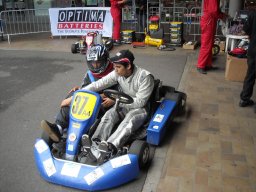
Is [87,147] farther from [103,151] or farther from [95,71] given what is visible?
[95,71]

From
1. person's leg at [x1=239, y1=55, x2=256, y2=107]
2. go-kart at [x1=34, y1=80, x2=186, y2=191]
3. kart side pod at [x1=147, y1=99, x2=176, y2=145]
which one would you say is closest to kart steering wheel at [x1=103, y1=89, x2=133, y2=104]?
go-kart at [x1=34, y1=80, x2=186, y2=191]

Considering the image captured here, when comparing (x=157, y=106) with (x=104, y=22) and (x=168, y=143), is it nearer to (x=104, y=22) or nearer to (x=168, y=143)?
(x=168, y=143)

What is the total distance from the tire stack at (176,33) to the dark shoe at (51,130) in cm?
645

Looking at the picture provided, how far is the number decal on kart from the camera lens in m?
3.44

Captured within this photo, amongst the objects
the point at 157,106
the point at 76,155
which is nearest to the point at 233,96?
the point at 157,106

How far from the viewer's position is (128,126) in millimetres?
3600

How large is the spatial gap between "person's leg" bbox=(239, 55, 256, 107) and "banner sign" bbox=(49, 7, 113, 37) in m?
5.95

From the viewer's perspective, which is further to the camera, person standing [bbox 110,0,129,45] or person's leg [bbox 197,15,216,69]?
person standing [bbox 110,0,129,45]

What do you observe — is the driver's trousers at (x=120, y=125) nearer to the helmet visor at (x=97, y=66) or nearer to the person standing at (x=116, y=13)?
the helmet visor at (x=97, y=66)

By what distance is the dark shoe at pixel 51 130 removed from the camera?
3.34 meters

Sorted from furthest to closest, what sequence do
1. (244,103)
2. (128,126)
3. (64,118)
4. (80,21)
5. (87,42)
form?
(80,21) < (87,42) < (244,103) < (64,118) < (128,126)

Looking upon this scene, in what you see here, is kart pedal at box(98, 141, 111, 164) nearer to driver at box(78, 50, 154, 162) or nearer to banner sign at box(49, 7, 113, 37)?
driver at box(78, 50, 154, 162)

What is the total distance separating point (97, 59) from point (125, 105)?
0.68m

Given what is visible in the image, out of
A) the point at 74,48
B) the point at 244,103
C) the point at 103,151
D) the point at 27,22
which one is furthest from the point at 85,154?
the point at 27,22
